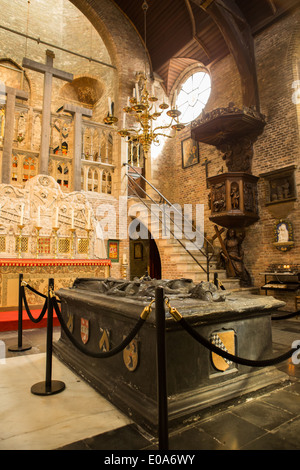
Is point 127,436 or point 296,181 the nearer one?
point 127,436

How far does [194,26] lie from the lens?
10.1 meters

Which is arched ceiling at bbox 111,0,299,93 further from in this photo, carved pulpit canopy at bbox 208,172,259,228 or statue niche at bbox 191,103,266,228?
carved pulpit canopy at bbox 208,172,259,228

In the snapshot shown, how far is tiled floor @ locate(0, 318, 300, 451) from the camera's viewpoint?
183cm

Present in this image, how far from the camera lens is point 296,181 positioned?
24.5 ft

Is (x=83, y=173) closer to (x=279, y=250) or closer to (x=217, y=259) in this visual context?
(x=217, y=259)

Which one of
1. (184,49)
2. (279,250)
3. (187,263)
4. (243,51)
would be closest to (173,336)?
(187,263)

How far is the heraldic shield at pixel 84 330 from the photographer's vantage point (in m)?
3.24

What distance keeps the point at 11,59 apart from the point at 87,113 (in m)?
6.94

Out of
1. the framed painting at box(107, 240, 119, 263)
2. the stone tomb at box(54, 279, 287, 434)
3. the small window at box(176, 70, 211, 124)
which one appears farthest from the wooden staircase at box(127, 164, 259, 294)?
the small window at box(176, 70, 211, 124)

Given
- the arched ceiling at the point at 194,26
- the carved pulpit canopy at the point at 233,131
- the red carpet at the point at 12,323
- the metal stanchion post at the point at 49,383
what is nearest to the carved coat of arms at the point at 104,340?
the metal stanchion post at the point at 49,383

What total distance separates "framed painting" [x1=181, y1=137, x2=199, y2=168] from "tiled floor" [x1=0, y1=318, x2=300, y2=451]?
901 centimetres

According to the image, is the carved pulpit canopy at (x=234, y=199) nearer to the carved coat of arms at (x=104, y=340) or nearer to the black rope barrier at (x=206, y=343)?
→ the carved coat of arms at (x=104, y=340)

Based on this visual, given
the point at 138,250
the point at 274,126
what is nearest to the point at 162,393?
the point at 274,126

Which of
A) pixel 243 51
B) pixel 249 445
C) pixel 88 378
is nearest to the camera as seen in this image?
pixel 249 445
